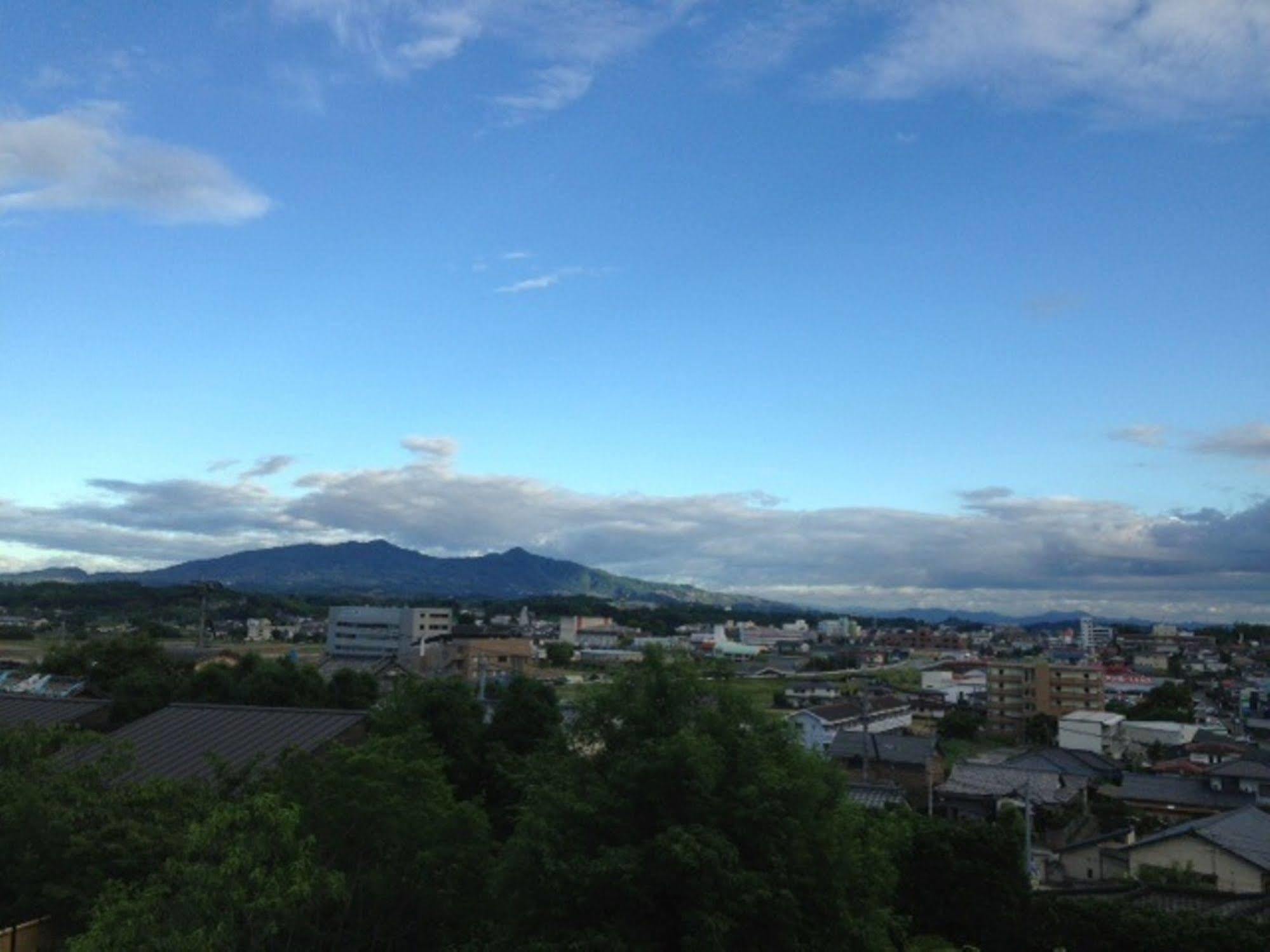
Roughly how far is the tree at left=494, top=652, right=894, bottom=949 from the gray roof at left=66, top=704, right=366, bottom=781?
987 cm

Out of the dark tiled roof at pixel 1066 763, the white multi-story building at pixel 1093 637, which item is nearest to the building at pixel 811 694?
the dark tiled roof at pixel 1066 763

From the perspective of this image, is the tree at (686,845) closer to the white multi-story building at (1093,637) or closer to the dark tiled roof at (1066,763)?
the dark tiled roof at (1066,763)

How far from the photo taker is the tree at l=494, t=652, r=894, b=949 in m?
9.30

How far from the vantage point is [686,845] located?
9227mm

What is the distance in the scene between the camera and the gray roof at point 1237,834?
1009 inches

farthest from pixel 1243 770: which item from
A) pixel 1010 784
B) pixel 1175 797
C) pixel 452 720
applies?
pixel 452 720

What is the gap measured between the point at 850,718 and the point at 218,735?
1565 inches

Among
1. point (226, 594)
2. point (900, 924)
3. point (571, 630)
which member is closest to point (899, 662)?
point (571, 630)

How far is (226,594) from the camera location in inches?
5969

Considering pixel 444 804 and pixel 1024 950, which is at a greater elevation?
pixel 444 804

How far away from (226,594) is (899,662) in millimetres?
100255

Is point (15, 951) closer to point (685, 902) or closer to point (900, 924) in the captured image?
point (685, 902)

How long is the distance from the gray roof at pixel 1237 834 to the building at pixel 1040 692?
34.7 meters

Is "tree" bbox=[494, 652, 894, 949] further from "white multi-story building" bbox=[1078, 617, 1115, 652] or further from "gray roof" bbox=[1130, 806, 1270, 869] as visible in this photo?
"white multi-story building" bbox=[1078, 617, 1115, 652]
